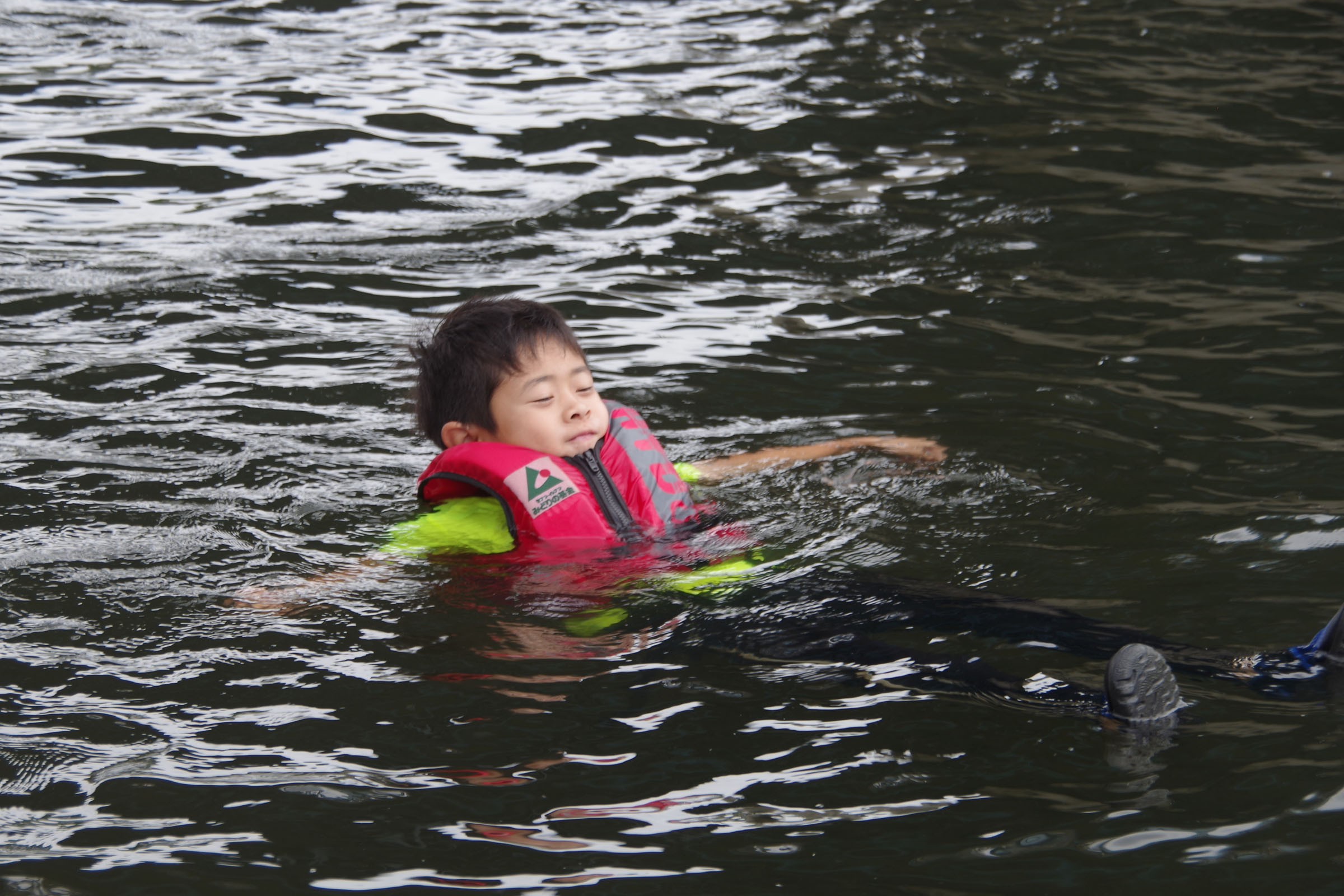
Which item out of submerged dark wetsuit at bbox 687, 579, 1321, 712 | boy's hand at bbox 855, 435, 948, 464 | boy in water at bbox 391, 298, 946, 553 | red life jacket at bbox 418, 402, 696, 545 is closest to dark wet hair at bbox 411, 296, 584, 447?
boy in water at bbox 391, 298, 946, 553

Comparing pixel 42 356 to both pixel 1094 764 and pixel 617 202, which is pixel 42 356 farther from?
pixel 1094 764

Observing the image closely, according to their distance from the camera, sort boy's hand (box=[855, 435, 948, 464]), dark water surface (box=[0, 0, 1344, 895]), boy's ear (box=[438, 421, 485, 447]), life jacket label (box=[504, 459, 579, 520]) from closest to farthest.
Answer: dark water surface (box=[0, 0, 1344, 895]) → life jacket label (box=[504, 459, 579, 520]) → boy's ear (box=[438, 421, 485, 447]) → boy's hand (box=[855, 435, 948, 464])

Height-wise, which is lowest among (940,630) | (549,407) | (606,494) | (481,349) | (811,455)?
(940,630)

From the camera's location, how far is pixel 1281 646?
3.37 m

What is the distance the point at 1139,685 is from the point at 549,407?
6.34 feet

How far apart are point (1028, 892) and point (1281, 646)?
4.03 ft

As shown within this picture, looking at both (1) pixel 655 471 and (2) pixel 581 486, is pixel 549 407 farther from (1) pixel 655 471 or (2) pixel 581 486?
(1) pixel 655 471

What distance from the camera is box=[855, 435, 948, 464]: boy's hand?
470 centimetres

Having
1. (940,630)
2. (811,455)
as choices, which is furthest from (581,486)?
(940,630)

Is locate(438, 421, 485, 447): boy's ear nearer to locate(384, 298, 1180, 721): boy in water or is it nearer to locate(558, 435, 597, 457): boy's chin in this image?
locate(384, 298, 1180, 721): boy in water

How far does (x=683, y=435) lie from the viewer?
5.20 metres

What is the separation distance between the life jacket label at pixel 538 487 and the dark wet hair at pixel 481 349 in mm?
286

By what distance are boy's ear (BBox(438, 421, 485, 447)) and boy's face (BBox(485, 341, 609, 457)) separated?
0.13 m

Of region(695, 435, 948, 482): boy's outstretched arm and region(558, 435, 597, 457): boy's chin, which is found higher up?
region(558, 435, 597, 457): boy's chin
